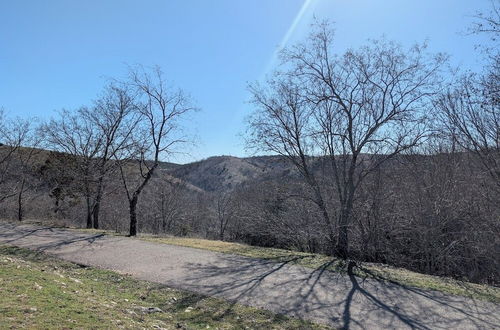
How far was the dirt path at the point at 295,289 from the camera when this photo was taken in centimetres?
664

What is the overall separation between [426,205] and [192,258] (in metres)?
13.6

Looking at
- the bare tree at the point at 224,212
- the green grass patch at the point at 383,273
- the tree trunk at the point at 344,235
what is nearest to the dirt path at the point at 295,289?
the green grass patch at the point at 383,273

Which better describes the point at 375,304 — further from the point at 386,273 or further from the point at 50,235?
the point at 50,235

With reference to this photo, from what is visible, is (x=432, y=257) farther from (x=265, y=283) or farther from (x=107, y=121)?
(x=107, y=121)

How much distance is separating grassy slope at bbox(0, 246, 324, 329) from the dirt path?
508mm

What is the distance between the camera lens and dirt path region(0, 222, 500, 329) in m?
6.64

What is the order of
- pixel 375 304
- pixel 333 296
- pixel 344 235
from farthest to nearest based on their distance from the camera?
pixel 344 235
pixel 333 296
pixel 375 304

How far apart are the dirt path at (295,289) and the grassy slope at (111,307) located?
51 cm

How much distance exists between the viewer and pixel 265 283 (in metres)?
8.84

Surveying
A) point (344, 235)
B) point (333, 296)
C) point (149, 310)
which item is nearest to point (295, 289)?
point (333, 296)

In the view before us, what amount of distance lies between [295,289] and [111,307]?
3.86 metres

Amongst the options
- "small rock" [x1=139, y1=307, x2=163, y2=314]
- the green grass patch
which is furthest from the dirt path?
"small rock" [x1=139, y1=307, x2=163, y2=314]

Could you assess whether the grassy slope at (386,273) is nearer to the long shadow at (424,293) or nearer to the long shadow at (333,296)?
the long shadow at (424,293)

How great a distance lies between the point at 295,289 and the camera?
837 centimetres
